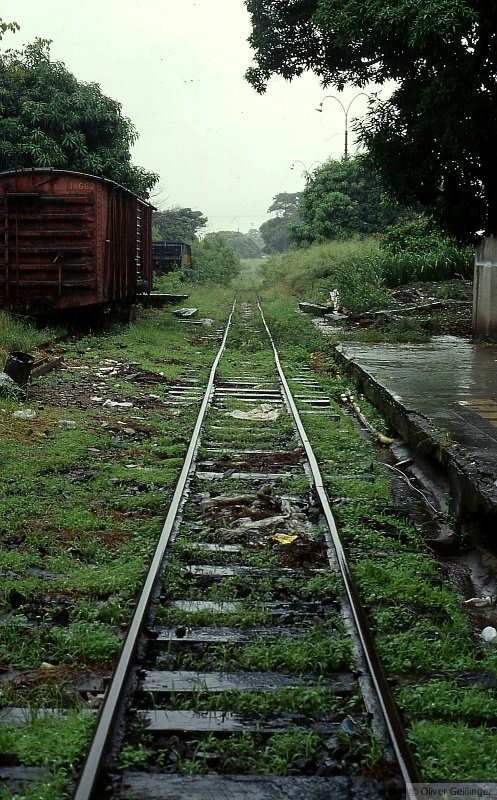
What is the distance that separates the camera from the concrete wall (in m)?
14.9

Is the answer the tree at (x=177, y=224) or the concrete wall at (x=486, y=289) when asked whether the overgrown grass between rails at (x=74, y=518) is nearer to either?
the concrete wall at (x=486, y=289)

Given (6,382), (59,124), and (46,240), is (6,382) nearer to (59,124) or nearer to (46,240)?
(46,240)

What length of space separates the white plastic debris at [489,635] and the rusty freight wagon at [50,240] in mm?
11837

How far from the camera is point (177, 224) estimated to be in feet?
190

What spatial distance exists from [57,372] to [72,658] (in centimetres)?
813

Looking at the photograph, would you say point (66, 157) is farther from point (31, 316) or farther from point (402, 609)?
point (402, 609)

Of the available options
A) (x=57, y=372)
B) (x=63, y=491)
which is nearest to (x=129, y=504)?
(x=63, y=491)

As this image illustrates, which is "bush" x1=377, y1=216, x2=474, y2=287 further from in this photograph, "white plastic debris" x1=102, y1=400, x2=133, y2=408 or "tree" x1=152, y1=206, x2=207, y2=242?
"tree" x1=152, y1=206, x2=207, y2=242

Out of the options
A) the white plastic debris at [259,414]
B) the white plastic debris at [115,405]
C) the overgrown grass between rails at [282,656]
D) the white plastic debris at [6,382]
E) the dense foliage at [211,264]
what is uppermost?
the dense foliage at [211,264]

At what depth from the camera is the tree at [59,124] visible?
76.8ft

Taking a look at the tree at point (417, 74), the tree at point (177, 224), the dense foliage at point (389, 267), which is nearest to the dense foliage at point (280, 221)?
the tree at point (177, 224)

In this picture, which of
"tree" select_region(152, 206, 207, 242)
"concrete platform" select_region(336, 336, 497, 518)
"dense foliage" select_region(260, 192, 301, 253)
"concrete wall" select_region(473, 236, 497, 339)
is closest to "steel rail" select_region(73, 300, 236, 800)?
"concrete platform" select_region(336, 336, 497, 518)

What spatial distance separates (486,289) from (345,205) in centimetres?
2844

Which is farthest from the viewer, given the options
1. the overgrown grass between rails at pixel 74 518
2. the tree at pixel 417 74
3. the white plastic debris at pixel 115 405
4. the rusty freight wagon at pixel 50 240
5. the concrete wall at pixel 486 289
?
the concrete wall at pixel 486 289
